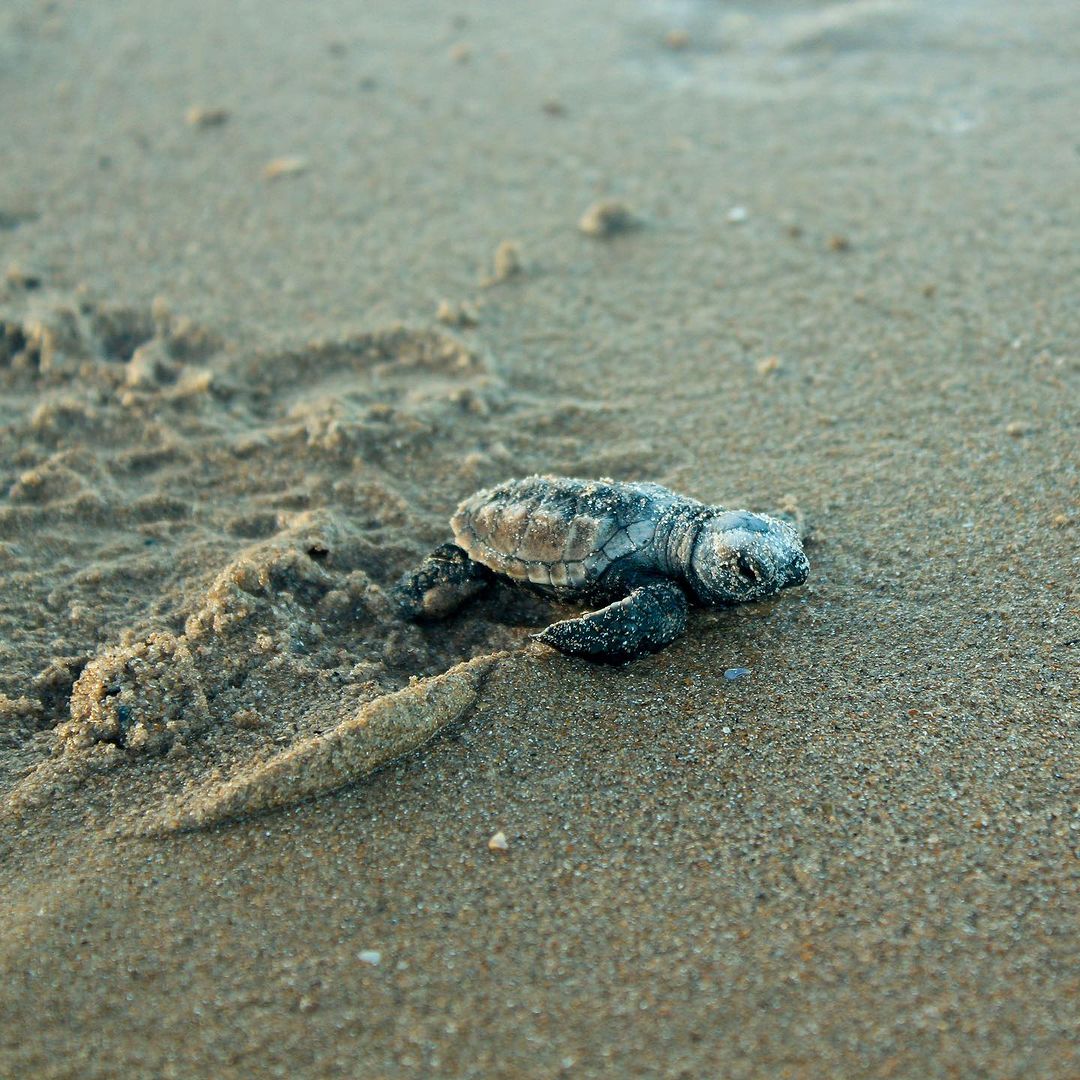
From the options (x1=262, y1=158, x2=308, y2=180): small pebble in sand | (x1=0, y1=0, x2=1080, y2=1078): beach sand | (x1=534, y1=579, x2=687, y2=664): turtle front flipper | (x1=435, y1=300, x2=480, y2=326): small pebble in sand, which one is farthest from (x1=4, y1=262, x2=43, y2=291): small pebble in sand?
(x1=534, y1=579, x2=687, y2=664): turtle front flipper

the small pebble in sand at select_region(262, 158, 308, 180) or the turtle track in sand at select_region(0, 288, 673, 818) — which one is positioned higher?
the small pebble in sand at select_region(262, 158, 308, 180)

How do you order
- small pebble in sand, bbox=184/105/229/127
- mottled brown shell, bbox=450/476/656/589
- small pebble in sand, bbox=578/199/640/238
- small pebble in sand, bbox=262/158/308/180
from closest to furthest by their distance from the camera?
mottled brown shell, bbox=450/476/656/589
small pebble in sand, bbox=578/199/640/238
small pebble in sand, bbox=262/158/308/180
small pebble in sand, bbox=184/105/229/127

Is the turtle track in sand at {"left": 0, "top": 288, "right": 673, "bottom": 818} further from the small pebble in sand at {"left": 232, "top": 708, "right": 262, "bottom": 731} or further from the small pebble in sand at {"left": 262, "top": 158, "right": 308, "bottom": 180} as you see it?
the small pebble in sand at {"left": 262, "top": 158, "right": 308, "bottom": 180}

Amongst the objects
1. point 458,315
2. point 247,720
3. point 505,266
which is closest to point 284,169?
point 505,266

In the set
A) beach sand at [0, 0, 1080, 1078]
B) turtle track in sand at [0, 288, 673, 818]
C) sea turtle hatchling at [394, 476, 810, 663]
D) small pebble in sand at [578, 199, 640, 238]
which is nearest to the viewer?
beach sand at [0, 0, 1080, 1078]

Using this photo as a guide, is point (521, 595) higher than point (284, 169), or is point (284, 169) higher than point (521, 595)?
point (284, 169)

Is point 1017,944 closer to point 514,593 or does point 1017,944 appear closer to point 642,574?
point 642,574

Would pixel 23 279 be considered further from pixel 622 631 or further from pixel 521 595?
pixel 622 631
